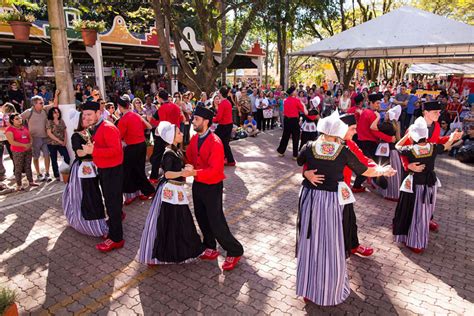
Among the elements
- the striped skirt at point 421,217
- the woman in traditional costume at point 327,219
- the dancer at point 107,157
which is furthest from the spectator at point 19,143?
the striped skirt at point 421,217

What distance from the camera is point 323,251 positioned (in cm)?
349

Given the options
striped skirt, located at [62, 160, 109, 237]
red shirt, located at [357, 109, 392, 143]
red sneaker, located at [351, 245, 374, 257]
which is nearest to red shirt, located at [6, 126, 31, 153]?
striped skirt, located at [62, 160, 109, 237]

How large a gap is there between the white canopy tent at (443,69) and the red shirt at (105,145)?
27505 millimetres

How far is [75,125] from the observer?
4.89 m

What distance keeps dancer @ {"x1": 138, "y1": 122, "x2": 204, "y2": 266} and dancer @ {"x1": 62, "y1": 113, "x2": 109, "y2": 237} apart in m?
1.30

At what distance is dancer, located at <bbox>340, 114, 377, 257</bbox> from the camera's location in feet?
12.4

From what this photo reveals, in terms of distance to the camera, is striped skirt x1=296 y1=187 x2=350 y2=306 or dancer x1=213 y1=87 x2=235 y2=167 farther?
dancer x1=213 y1=87 x2=235 y2=167

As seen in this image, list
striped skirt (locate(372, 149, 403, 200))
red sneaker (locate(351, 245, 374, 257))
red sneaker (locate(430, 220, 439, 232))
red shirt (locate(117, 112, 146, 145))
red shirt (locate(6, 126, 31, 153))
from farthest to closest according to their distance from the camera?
red shirt (locate(6, 126, 31, 153)) < striped skirt (locate(372, 149, 403, 200)) < red shirt (locate(117, 112, 146, 145)) < red sneaker (locate(430, 220, 439, 232)) < red sneaker (locate(351, 245, 374, 257))

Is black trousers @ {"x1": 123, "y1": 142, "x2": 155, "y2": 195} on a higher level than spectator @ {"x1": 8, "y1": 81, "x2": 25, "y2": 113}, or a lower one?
lower

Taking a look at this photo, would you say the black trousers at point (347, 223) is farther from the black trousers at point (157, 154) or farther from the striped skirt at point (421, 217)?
the black trousers at point (157, 154)

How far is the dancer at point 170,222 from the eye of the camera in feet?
13.2

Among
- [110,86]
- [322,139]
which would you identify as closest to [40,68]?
[110,86]

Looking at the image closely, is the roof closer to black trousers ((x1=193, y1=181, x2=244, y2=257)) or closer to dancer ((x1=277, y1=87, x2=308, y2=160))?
dancer ((x1=277, y1=87, x2=308, y2=160))

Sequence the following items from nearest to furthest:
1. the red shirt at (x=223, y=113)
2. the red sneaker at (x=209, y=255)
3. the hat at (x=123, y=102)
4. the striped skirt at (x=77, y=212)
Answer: the red sneaker at (x=209, y=255) → the striped skirt at (x=77, y=212) → the hat at (x=123, y=102) → the red shirt at (x=223, y=113)
